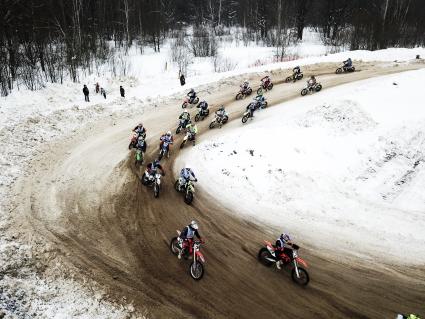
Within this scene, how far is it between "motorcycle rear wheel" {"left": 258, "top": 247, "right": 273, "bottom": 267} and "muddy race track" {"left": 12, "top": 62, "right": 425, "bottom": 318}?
233 millimetres

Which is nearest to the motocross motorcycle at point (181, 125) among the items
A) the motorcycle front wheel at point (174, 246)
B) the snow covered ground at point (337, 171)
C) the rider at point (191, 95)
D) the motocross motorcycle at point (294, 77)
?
the snow covered ground at point (337, 171)

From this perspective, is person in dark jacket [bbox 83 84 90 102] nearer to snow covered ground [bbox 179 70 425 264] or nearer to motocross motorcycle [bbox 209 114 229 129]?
motocross motorcycle [bbox 209 114 229 129]

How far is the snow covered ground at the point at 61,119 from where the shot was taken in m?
9.57

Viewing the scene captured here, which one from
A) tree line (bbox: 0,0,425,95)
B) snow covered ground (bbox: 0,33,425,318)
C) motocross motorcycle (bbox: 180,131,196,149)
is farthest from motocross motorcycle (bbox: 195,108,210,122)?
tree line (bbox: 0,0,425,95)

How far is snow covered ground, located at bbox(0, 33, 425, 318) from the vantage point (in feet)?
31.4

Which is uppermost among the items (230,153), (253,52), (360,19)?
(360,19)

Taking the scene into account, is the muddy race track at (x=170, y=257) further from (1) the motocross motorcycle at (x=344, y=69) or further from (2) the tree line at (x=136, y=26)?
(1) the motocross motorcycle at (x=344, y=69)

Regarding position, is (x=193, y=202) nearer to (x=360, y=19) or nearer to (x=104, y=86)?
(x=104, y=86)

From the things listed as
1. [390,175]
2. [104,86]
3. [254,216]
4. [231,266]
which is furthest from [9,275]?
[104,86]

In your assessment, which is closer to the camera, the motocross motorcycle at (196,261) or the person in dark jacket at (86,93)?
the motocross motorcycle at (196,261)

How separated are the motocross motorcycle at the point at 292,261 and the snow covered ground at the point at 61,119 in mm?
4304

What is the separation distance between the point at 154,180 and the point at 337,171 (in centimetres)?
801

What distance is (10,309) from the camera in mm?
9125

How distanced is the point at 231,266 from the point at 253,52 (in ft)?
123
